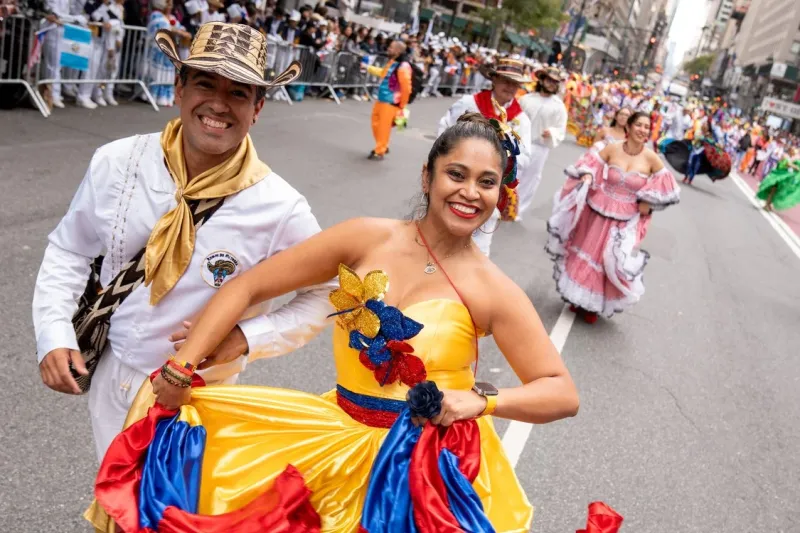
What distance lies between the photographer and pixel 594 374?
6.15 meters

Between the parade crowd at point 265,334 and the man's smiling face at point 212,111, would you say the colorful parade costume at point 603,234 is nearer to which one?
the parade crowd at point 265,334

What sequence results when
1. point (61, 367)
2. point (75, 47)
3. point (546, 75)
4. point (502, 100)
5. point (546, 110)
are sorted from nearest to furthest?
point (61, 367) < point (502, 100) < point (546, 75) < point (546, 110) < point (75, 47)

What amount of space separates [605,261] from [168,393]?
5.71m

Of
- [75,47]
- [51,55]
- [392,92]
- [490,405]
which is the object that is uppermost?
[490,405]

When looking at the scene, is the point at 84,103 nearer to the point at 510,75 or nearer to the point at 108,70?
the point at 108,70

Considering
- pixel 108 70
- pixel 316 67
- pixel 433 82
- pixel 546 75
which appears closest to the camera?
pixel 546 75

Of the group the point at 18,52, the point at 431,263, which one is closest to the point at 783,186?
the point at 18,52

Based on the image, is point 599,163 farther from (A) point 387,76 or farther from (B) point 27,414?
(A) point 387,76

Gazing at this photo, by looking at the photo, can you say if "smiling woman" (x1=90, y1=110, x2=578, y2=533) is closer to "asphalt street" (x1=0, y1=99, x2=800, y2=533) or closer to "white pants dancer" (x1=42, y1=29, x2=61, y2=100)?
"asphalt street" (x1=0, y1=99, x2=800, y2=533)

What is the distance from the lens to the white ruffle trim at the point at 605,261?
23.5 feet

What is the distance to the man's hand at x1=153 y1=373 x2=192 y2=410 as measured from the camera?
209cm

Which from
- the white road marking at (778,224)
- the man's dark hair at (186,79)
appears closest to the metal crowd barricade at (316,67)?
the white road marking at (778,224)

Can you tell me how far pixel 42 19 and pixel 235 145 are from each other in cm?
971

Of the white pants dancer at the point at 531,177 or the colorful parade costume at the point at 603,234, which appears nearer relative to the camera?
the colorful parade costume at the point at 603,234
